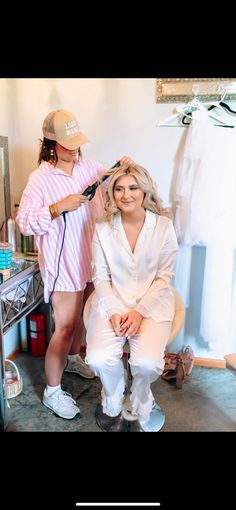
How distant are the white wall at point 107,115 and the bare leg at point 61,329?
29.5 inches

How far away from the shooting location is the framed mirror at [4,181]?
188cm

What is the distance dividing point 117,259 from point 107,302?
19 cm

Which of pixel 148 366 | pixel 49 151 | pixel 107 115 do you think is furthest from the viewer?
pixel 107 115

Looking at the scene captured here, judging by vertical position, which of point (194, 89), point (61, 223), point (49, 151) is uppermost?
point (194, 89)

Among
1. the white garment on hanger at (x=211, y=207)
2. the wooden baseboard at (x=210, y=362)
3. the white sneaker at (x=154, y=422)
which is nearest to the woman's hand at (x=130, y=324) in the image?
the white sneaker at (x=154, y=422)

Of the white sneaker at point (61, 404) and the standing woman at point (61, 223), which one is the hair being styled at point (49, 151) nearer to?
the standing woman at point (61, 223)

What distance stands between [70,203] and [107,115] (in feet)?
2.18

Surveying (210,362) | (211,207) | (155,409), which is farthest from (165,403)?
(211,207)

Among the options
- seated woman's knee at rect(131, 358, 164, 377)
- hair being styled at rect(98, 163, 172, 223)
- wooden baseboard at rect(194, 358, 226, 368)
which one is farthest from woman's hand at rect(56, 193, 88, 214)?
wooden baseboard at rect(194, 358, 226, 368)

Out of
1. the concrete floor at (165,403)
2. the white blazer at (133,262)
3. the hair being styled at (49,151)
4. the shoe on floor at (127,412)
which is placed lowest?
the concrete floor at (165,403)

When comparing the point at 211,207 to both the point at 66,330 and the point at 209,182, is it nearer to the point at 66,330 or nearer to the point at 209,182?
the point at 209,182

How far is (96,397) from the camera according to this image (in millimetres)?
1825

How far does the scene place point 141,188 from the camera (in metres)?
1.47
